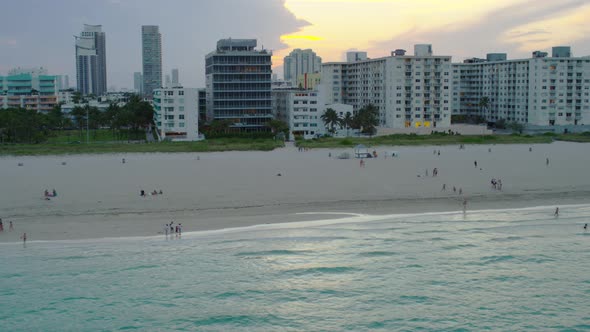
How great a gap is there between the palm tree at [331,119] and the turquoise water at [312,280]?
49224 millimetres

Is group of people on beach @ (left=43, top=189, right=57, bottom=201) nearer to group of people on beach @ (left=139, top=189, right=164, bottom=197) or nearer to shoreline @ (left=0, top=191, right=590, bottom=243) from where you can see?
shoreline @ (left=0, top=191, right=590, bottom=243)

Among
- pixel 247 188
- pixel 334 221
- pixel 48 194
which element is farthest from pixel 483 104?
pixel 48 194

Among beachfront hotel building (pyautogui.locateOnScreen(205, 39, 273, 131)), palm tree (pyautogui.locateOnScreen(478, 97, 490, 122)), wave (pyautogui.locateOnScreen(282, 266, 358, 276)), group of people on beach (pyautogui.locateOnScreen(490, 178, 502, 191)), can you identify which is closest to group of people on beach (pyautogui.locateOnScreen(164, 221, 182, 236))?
wave (pyautogui.locateOnScreen(282, 266, 358, 276))

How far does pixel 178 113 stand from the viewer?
77812mm

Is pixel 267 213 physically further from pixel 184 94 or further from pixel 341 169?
pixel 184 94

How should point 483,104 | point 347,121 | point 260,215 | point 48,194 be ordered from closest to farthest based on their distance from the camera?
point 260,215
point 48,194
point 347,121
point 483,104

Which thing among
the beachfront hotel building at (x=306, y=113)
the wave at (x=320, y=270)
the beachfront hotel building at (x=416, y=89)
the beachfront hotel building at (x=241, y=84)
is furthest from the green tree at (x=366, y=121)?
the wave at (x=320, y=270)

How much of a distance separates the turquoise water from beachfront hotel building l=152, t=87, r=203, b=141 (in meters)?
48.3

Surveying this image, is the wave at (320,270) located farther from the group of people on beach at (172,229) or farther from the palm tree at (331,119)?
the palm tree at (331,119)

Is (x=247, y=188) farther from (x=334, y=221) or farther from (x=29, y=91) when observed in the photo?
(x=29, y=91)

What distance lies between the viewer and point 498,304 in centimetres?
2311

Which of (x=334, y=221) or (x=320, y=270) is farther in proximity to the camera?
(x=334, y=221)

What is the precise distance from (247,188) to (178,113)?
1578 inches

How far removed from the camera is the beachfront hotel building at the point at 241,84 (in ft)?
269
